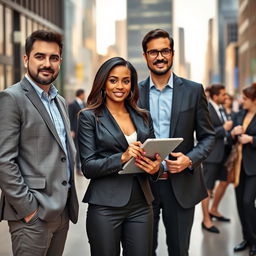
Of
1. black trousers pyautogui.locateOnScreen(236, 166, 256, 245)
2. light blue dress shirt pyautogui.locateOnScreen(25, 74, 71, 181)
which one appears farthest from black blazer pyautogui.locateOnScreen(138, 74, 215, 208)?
black trousers pyautogui.locateOnScreen(236, 166, 256, 245)

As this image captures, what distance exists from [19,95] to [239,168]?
3.19m

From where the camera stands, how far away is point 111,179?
2.71 meters

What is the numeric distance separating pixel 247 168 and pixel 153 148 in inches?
105

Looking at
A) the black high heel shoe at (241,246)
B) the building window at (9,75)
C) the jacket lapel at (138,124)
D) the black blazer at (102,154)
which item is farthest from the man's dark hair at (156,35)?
the building window at (9,75)

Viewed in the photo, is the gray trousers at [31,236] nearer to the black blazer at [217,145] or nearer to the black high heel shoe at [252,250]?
the black high heel shoe at [252,250]

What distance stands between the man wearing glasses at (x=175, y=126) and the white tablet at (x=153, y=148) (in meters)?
0.62

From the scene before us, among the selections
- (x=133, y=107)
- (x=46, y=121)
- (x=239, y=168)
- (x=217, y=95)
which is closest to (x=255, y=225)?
(x=239, y=168)

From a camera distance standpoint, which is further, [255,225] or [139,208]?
[255,225]

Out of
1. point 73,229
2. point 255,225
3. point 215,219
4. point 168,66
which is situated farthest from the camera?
point 215,219

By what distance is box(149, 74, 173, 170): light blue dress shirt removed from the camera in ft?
11.0

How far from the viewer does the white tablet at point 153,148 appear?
2.45 meters

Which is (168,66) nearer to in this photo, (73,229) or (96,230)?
(96,230)

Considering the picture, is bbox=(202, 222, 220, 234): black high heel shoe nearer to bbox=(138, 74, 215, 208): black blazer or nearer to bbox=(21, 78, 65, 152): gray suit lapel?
bbox=(138, 74, 215, 208): black blazer

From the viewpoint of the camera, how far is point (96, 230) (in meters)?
2.70
